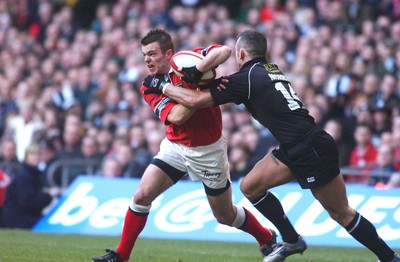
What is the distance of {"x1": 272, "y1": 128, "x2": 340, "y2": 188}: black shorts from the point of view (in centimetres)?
906

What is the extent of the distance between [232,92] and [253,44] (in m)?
0.60

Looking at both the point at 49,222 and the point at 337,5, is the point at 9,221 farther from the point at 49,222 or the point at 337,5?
the point at 337,5

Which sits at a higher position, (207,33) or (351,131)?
(207,33)

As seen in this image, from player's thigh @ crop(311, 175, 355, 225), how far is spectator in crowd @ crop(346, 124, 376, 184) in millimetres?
5479

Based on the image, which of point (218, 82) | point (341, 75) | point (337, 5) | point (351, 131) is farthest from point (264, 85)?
point (337, 5)

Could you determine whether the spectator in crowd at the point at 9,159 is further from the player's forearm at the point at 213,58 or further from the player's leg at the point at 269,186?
the player's forearm at the point at 213,58

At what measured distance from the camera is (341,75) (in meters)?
16.5

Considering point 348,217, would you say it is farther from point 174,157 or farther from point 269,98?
point 174,157

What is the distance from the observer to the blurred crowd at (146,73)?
50.2ft

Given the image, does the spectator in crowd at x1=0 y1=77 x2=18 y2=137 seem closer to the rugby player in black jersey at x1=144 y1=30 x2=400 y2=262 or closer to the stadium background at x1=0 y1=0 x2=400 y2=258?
the stadium background at x1=0 y1=0 x2=400 y2=258

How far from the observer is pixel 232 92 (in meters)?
9.03

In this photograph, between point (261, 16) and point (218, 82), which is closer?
point (218, 82)

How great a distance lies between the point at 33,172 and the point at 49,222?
86 centimetres

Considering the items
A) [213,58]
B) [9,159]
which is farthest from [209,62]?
[9,159]
